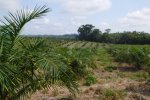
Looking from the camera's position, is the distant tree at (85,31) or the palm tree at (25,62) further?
the distant tree at (85,31)

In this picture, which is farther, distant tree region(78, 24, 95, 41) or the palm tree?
distant tree region(78, 24, 95, 41)

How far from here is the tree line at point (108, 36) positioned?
10943 cm

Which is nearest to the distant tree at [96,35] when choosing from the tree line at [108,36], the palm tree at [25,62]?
the tree line at [108,36]

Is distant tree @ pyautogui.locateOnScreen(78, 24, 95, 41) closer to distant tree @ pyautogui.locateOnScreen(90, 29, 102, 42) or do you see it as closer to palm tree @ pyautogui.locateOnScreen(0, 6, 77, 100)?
distant tree @ pyautogui.locateOnScreen(90, 29, 102, 42)

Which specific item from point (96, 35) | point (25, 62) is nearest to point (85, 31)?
point (96, 35)

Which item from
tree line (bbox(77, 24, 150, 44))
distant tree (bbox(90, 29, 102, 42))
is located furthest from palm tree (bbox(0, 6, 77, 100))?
distant tree (bbox(90, 29, 102, 42))

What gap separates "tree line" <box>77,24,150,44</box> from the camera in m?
109

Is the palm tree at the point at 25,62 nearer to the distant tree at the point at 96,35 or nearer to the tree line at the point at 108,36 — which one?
the tree line at the point at 108,36

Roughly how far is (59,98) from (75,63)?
7996 mm

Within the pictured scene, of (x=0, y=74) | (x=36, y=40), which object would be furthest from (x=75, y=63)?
(x=0, y=74)

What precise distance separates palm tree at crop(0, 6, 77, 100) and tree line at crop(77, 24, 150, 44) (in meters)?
97.3

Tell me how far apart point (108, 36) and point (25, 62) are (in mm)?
120721

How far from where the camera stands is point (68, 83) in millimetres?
7480

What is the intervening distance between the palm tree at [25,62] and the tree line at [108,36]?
3831 inches
